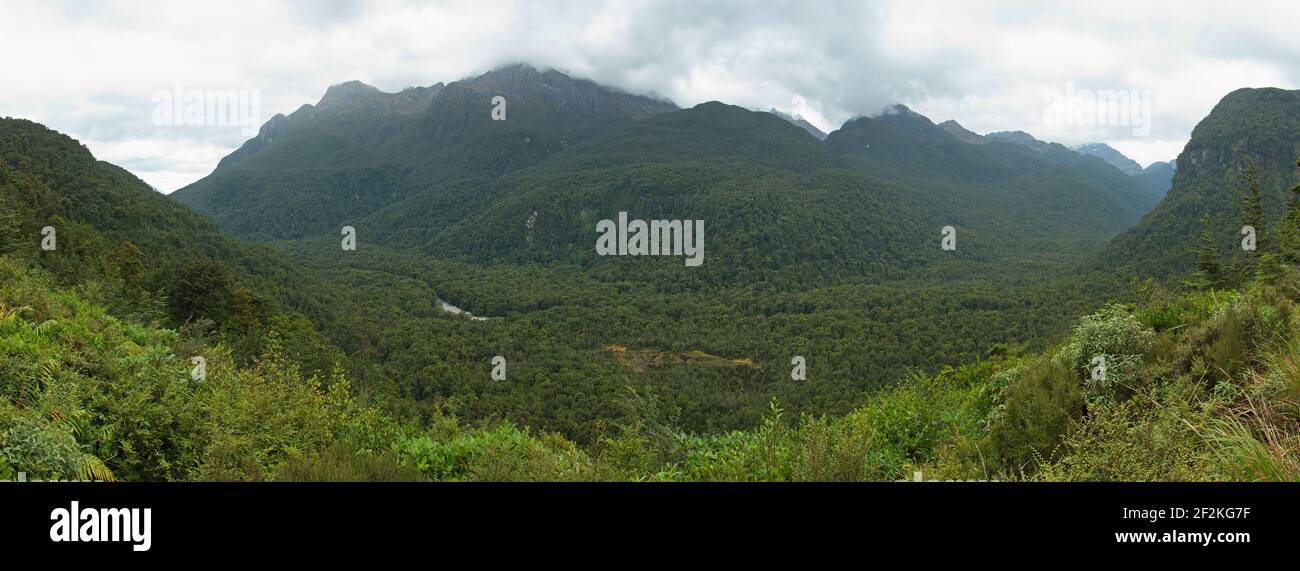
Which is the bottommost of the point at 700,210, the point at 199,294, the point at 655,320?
the point at 655,320

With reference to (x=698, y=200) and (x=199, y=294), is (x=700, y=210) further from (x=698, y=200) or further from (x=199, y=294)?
(x=199, y=294)

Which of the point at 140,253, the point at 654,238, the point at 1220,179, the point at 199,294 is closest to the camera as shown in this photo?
the point at 199,294
